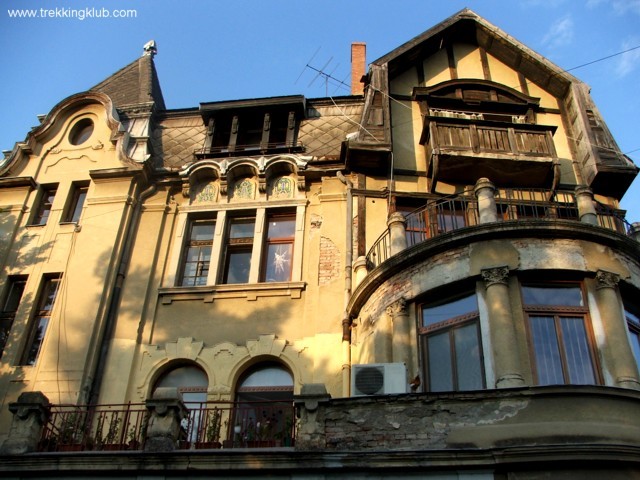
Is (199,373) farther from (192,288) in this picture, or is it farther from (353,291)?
(353,291)

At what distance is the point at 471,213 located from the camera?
642 inches

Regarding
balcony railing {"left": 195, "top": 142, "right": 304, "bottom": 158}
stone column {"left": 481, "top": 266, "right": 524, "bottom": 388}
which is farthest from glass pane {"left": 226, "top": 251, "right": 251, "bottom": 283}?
stone column {"left": 481, "top": 266, "right": 524, "bottom": 388}

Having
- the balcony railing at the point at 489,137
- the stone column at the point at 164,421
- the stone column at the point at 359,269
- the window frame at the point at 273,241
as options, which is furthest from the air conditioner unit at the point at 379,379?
the balcony railing at the point at 489,137

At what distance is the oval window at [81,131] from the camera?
19.3 m

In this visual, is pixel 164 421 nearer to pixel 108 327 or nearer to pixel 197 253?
pixel 108 327

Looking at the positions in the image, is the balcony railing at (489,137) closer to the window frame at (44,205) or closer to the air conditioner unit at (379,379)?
the air conditioner unit at (379,379)

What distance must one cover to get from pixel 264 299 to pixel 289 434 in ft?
13.4

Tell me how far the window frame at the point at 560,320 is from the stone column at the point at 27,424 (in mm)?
8548

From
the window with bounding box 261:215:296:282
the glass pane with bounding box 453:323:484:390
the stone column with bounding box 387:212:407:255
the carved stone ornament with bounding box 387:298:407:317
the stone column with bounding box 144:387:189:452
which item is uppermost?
the window with bounding box 261:215:296:282

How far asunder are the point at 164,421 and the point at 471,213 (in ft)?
28.5

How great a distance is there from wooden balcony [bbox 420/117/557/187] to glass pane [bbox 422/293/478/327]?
469cm

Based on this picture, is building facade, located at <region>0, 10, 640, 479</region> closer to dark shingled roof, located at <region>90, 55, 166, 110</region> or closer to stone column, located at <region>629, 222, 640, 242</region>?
dark shingled roof, located at <region>90, 55, 166, 110</region>

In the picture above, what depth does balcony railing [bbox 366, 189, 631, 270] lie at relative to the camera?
15422mm

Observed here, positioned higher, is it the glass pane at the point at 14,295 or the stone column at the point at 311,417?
the glass pane at the point at 14,295
